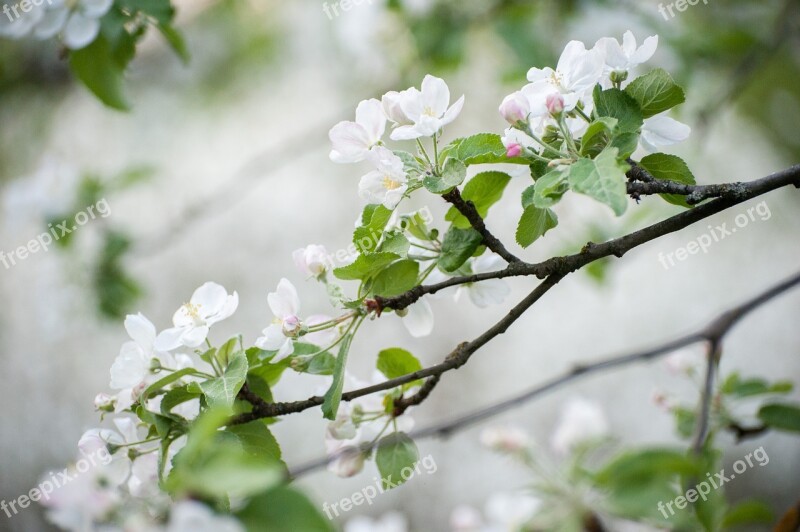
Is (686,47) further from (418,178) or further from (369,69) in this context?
(418,178)

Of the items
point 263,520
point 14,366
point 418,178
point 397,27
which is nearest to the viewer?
point 263,520

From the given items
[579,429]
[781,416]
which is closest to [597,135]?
[781,416]

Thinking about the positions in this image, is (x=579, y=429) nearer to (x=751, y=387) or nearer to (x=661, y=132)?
(x=751, y=387)

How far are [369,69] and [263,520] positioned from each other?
4.84ft

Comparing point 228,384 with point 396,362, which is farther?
point 396,362

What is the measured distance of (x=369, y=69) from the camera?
1670 millimetres

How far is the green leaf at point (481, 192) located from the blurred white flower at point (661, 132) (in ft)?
0.34

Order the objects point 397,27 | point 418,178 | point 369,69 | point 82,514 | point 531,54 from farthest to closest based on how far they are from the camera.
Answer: point 369,69 < point 397,27 < point 531,54 < point 82,514 < point 418,178

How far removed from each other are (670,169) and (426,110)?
0.60 feet

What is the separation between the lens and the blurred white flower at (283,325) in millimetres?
485

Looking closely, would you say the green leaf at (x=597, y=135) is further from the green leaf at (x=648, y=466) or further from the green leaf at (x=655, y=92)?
the green leaf at (x=648, y=466)

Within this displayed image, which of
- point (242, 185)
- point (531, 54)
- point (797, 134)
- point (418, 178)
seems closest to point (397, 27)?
point (531, 54)

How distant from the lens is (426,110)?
0.48m

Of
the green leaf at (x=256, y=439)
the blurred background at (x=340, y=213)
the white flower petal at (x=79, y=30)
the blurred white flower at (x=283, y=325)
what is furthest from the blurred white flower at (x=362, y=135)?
the blurred background at (x=340, y=213)
